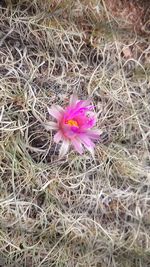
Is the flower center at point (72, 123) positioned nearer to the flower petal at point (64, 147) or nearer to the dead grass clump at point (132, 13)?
the flower petal at point (64, 147)

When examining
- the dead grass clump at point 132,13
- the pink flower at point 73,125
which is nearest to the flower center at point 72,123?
the pink flower at point 73,125

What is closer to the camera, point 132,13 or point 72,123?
point 72,123

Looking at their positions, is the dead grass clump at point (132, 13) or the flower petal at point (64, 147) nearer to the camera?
the flower petal at point (64, 147)

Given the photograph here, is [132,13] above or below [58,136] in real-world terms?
above

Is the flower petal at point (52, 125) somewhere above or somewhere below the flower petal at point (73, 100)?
below

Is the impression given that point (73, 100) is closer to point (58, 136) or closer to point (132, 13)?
point (58, 136)

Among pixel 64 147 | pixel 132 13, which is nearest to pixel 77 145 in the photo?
pixel 64 147
